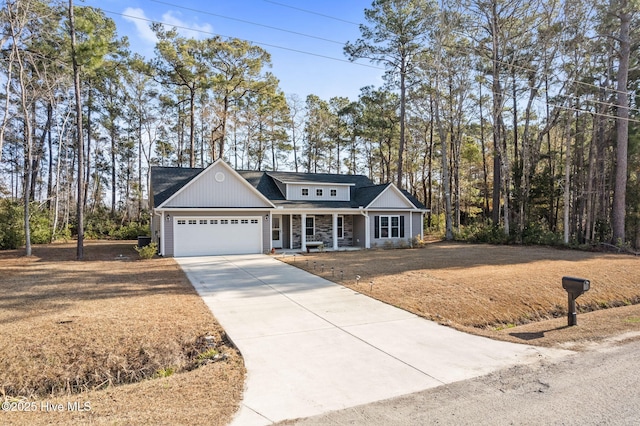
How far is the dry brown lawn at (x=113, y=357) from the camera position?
3695 millimetres

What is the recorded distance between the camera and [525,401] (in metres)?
3.86

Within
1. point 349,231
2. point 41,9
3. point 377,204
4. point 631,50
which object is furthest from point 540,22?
point 41,9

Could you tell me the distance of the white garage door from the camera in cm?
1622

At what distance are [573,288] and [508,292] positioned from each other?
2267mm

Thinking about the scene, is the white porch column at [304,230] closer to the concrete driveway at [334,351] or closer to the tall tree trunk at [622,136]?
the concrete driveway at [334,351]

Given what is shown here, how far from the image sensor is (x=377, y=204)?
798 inches

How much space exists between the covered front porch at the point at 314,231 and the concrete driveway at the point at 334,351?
10.1 m

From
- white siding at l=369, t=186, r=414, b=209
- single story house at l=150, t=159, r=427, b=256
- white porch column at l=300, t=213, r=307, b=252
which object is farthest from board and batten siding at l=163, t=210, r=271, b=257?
white siding at l=369, t=186, r=414, b=209

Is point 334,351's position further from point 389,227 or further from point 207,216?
point 389,227

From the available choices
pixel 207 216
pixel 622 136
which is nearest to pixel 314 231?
pixel 207 216

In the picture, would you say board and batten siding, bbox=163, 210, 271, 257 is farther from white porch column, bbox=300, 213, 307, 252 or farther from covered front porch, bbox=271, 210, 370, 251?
white porch column, bbox=300, 213, 307, 252

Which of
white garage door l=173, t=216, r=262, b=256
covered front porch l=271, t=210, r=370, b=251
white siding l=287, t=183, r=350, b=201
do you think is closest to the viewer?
white garage door l=173, t=216, r=262, b=256

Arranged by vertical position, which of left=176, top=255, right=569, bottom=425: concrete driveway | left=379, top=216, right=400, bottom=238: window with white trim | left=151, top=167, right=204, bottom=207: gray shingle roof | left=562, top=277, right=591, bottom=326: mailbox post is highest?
left=151, top=167, right=204, bottom=207: gray shingle roof

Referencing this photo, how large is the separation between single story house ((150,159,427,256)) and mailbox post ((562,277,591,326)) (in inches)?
502
